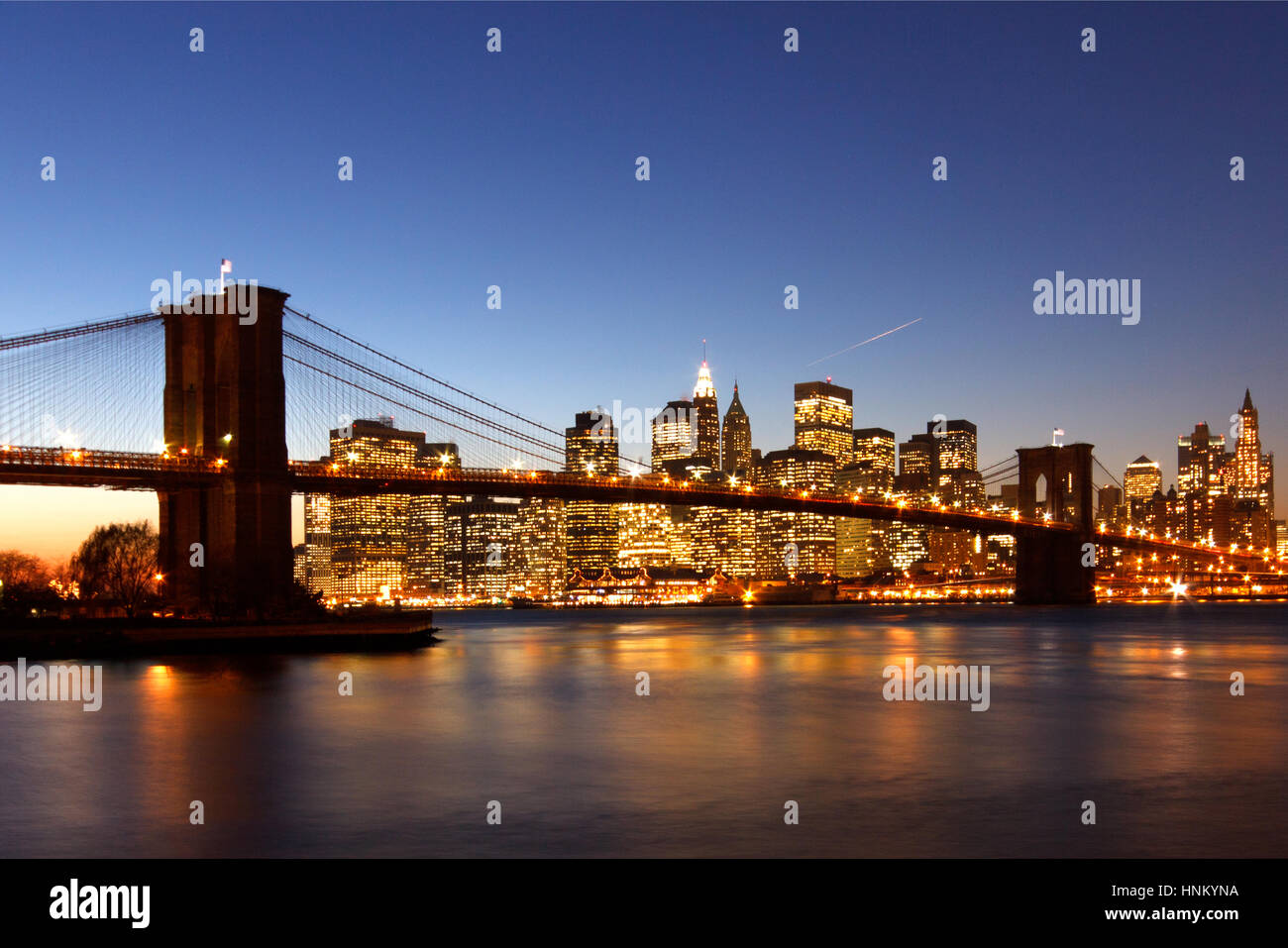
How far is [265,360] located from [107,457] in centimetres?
591

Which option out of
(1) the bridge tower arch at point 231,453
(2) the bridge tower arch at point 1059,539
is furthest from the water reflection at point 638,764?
(2) the bridge tower arch at point 1059,539

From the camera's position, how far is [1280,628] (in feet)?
201

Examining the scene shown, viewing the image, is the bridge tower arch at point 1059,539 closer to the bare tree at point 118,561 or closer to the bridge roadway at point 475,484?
the bridge roadway at point 475,484

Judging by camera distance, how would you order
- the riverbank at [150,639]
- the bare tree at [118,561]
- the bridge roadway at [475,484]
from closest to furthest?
the riverbank at [150,639] → the bridge roadway at [475,484] → the bare tree at [118,561]

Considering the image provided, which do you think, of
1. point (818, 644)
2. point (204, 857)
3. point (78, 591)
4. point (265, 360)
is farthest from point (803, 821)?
point (78, 591)

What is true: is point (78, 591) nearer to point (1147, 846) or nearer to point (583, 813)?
point (583, 813)

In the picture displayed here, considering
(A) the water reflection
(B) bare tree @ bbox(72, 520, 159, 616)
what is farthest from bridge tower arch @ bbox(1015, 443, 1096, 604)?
(B) bare tree @ bbox(72, 520, 159, 616)

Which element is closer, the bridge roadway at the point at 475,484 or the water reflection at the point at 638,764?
the water reflection at the point at 638,764

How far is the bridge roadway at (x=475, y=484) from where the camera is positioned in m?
38.0

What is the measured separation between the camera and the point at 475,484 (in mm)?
50844

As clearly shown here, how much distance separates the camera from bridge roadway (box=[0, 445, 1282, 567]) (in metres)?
38.0

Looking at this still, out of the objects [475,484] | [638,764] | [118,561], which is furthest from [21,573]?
[638,764]

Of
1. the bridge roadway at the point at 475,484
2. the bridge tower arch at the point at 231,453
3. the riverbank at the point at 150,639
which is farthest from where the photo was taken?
the bridge tower arch at the point at 231,453

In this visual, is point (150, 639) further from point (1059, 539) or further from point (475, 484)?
point (1059, 539)
